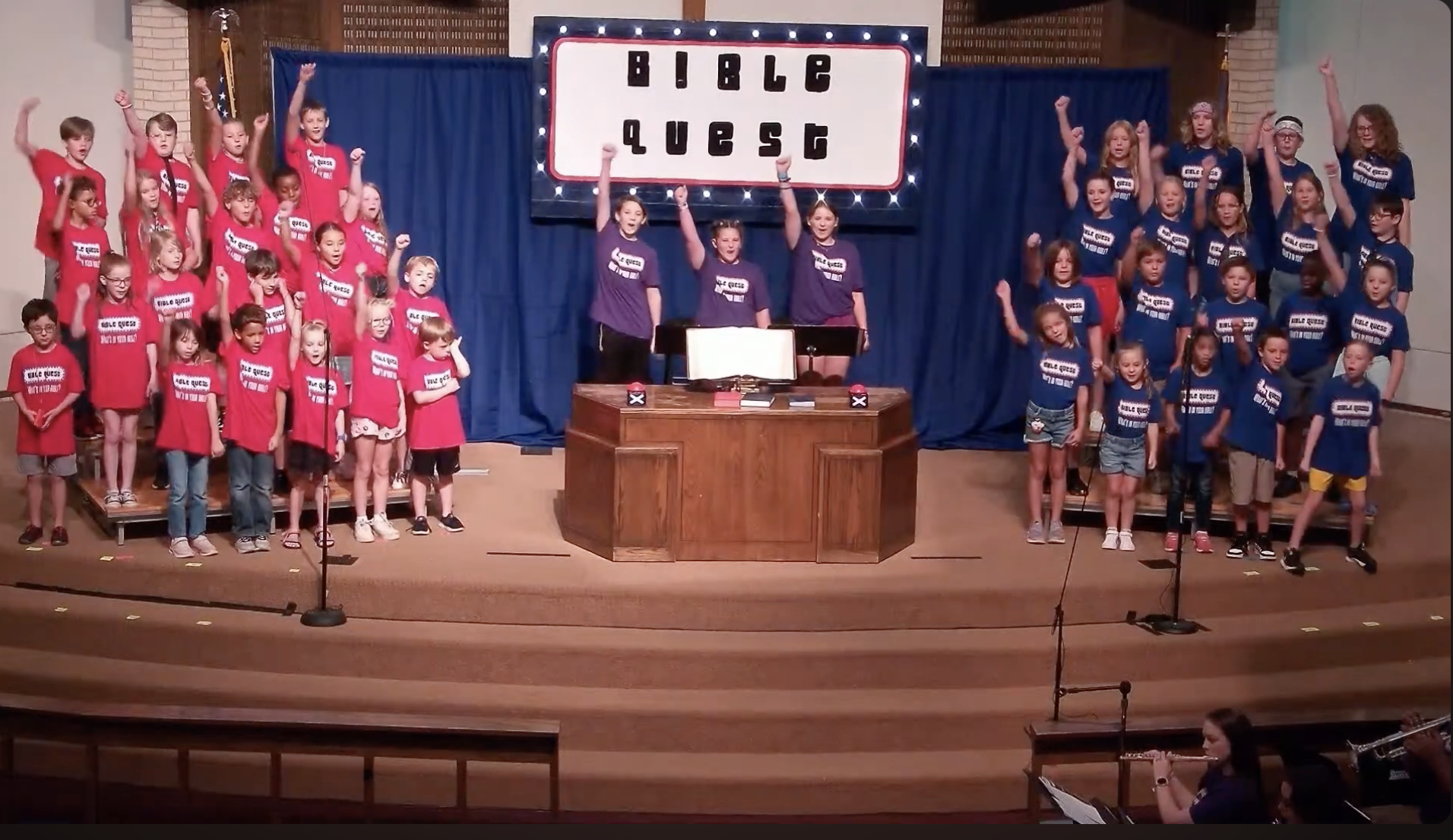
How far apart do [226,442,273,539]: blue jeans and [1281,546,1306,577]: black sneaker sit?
4941 millimetres

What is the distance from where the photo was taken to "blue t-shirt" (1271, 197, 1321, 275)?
9094 millimetres

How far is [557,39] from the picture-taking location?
10219 mm

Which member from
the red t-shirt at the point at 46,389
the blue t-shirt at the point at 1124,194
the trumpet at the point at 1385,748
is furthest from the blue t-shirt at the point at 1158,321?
the red t-shirt at the point at 46,389

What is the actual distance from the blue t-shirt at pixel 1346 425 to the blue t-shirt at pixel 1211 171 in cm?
190

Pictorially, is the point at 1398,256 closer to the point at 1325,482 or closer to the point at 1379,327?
the point at 1379,327

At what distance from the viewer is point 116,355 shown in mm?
8109

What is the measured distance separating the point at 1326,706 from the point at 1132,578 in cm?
102

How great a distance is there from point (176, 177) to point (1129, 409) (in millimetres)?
5229

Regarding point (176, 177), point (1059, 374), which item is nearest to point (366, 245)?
point (176, 177)

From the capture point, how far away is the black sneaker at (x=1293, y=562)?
816cm

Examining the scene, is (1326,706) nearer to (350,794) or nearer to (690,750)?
(690,750)

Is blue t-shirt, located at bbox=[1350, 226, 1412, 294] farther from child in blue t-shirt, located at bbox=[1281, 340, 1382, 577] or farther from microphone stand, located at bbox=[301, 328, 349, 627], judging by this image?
microphone stand, located at bbox=[301, 328, 349, 627]

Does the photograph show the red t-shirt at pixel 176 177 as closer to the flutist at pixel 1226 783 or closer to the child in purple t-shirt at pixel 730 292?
the child in purple t-shirt at pixel 730 292

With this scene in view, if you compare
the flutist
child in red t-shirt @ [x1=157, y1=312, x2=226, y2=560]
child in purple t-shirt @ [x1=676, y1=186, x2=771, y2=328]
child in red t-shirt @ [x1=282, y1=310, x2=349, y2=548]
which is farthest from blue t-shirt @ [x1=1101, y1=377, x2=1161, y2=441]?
child in red t-shirt @ [x1=157, y1=312, x2=226, y2=560]
